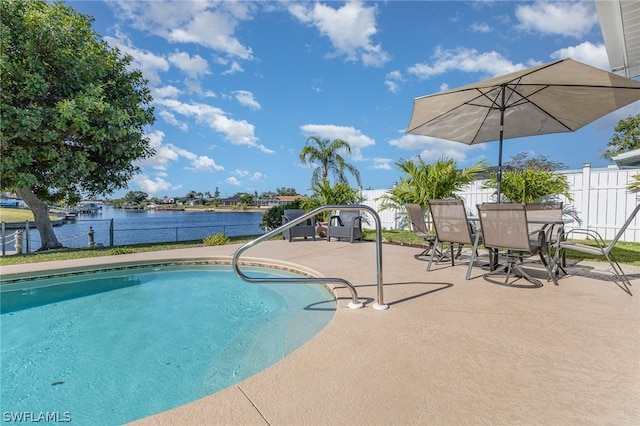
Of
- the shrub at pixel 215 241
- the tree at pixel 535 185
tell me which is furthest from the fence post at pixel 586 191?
the shrub at pixel 215 241

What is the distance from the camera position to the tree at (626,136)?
21.8 m

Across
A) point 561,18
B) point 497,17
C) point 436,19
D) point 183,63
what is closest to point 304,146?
point 183,63

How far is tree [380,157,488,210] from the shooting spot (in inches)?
340

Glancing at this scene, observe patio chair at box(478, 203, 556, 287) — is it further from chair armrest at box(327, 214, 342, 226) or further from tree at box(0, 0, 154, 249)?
tree at box(0, 0, 154, 249)

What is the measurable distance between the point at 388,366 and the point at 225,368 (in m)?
1.46

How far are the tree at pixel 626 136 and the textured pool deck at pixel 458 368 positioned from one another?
91.3ft

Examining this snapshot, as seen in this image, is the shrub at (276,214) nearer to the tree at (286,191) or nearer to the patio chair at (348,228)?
the patio chair at (348,228)

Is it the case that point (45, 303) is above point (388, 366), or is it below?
below

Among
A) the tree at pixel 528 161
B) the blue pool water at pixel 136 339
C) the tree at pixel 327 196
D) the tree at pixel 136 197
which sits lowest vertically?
the blue pool water at pixel 136 339

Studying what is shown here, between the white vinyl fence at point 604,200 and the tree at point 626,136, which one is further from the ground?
the tree at point 626,136

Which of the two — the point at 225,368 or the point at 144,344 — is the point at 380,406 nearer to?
the point at 225,368

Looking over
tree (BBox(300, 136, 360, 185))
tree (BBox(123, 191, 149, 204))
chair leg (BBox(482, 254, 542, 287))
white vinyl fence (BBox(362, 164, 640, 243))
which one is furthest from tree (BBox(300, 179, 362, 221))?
tree (BBox(123, 191, 149, 204))

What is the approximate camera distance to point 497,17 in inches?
321

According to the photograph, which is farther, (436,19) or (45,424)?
(436,19)
